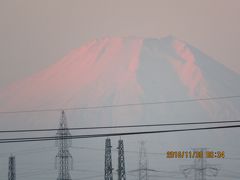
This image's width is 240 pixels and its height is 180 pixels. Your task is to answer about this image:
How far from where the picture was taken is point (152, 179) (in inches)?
7224

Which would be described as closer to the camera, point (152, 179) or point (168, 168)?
point (152, 179)

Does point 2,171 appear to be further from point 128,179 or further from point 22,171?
point 128,179

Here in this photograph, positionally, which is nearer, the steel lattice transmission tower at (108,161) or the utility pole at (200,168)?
the steel lattice transmission tower at (108,161)

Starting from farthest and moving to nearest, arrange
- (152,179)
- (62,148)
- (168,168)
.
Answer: (168,168), (152,179), (62,148)

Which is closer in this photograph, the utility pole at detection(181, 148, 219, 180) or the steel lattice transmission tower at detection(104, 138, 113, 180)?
the steel lattice transmission tower at detection(104, 138, 113, 180)

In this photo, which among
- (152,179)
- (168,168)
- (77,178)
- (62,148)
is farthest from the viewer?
(168,168)

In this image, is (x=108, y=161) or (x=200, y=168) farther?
(x=200, y=168)

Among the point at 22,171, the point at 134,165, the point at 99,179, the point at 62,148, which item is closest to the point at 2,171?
the point at 22,171

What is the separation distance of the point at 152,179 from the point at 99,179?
16341mm

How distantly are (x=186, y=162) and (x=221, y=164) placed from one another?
11693mm

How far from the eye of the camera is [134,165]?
19862cm

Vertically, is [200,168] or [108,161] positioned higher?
[200,168]

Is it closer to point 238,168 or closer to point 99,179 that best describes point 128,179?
point 99,179

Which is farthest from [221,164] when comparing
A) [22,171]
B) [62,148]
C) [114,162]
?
[62,148]
